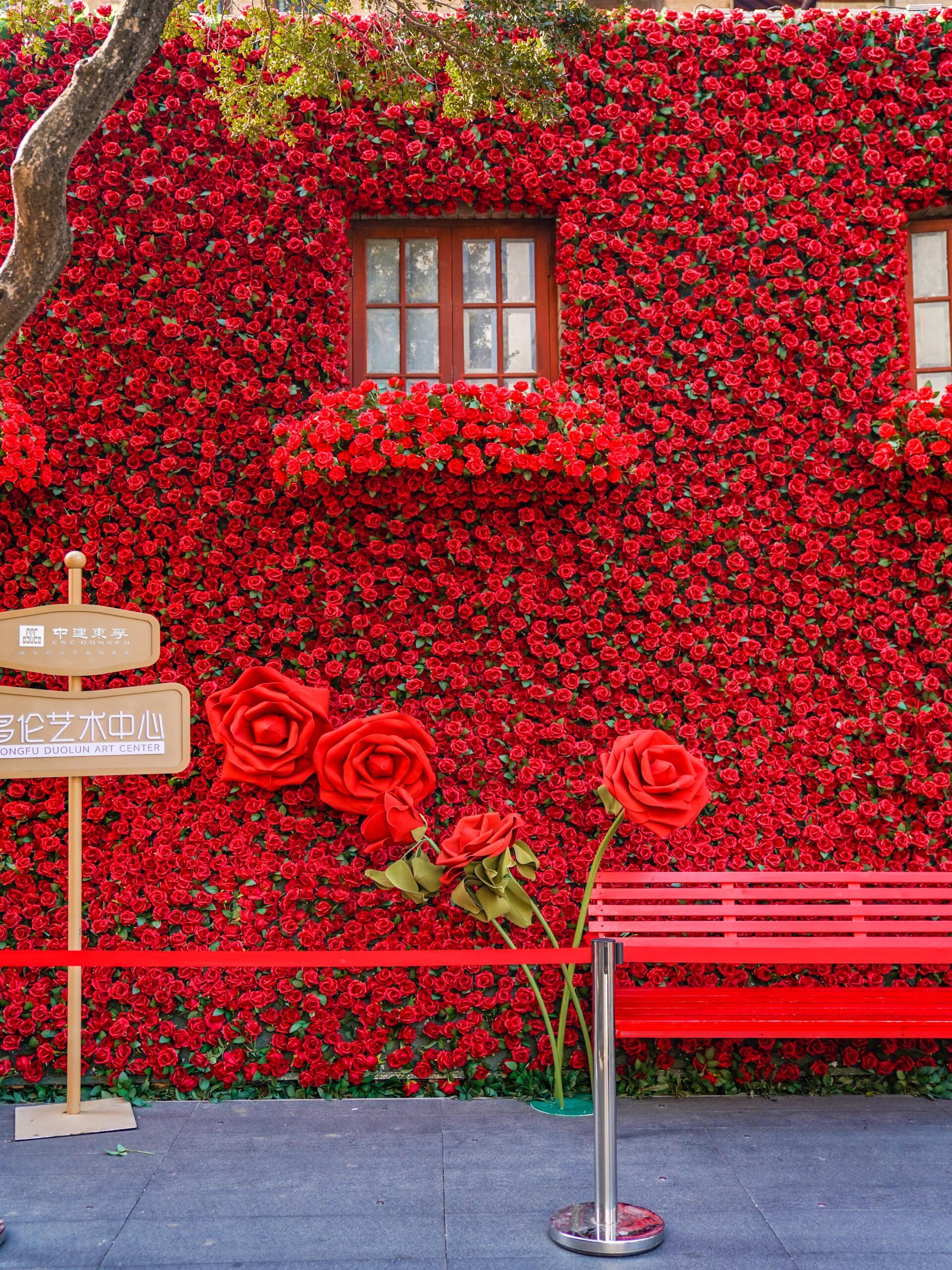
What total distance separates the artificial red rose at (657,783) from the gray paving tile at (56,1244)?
2.39m

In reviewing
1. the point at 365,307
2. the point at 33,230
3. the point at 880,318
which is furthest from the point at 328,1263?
the point at 880,318

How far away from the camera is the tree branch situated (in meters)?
3.48

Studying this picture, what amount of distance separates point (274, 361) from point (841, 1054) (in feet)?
14.0

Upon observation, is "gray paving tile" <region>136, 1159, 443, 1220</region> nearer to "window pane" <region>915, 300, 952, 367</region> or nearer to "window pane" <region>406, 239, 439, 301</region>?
"window pane" <region>406, 239, 439, 301</region>

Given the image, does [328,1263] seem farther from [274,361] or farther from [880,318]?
[880,318]

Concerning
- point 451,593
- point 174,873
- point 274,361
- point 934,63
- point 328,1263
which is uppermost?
point 934,63

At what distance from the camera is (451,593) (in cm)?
476

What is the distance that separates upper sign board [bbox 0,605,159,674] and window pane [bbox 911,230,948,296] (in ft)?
13.8

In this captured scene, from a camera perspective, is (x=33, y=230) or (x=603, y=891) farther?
(x=603, y=891)

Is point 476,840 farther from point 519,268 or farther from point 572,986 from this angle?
point 519,268

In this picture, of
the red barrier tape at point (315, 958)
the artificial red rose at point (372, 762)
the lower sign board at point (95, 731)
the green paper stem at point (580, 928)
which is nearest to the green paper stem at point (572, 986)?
the green paper stem at point (580, 928)

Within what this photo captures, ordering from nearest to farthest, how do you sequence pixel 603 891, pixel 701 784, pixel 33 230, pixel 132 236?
pixel 33 230 → pixel 701 784 → pixel 603 891 → pixel 132 236

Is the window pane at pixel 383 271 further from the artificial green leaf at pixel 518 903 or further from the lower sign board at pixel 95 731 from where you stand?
the artificial green leaf at pixel 518 903

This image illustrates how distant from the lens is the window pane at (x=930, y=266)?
516cm
